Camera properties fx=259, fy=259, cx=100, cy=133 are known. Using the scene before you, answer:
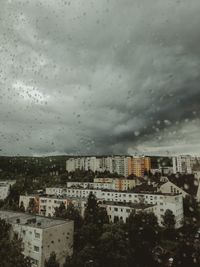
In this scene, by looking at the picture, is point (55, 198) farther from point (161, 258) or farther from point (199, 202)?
point (199, 202)

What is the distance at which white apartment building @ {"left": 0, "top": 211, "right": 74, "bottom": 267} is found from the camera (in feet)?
72.1

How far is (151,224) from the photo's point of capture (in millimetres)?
28531

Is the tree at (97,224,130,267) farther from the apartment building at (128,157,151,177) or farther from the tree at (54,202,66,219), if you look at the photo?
the apartment building at (128,157,151,177)

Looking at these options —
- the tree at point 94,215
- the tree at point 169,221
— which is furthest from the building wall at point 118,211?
the tree at point 94,215

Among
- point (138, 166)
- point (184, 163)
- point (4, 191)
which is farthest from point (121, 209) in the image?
point (138, 166)

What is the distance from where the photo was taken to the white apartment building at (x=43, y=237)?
21969 mm

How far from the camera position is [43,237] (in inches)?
862

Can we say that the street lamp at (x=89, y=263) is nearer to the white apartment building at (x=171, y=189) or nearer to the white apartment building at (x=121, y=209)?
the white apartment building at (x=121, y=209)

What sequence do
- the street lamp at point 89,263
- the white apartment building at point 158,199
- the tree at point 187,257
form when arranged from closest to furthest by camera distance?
the tree at point 187,257 < the street lamp at point 89,263 < the white apartment building at point 158,199

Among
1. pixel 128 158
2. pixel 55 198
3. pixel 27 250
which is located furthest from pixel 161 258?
pixel 128 158

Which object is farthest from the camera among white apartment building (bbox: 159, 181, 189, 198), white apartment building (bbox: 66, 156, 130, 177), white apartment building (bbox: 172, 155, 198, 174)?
white apartment building (bbox: 66, 156, 130, 177)

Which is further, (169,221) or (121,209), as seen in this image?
(121,209)

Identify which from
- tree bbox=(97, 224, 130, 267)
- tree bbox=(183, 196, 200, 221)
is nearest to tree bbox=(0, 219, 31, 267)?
tree bbox=(97, 224, 130, 267)

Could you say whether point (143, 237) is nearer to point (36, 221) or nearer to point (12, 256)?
point (36, 221)
